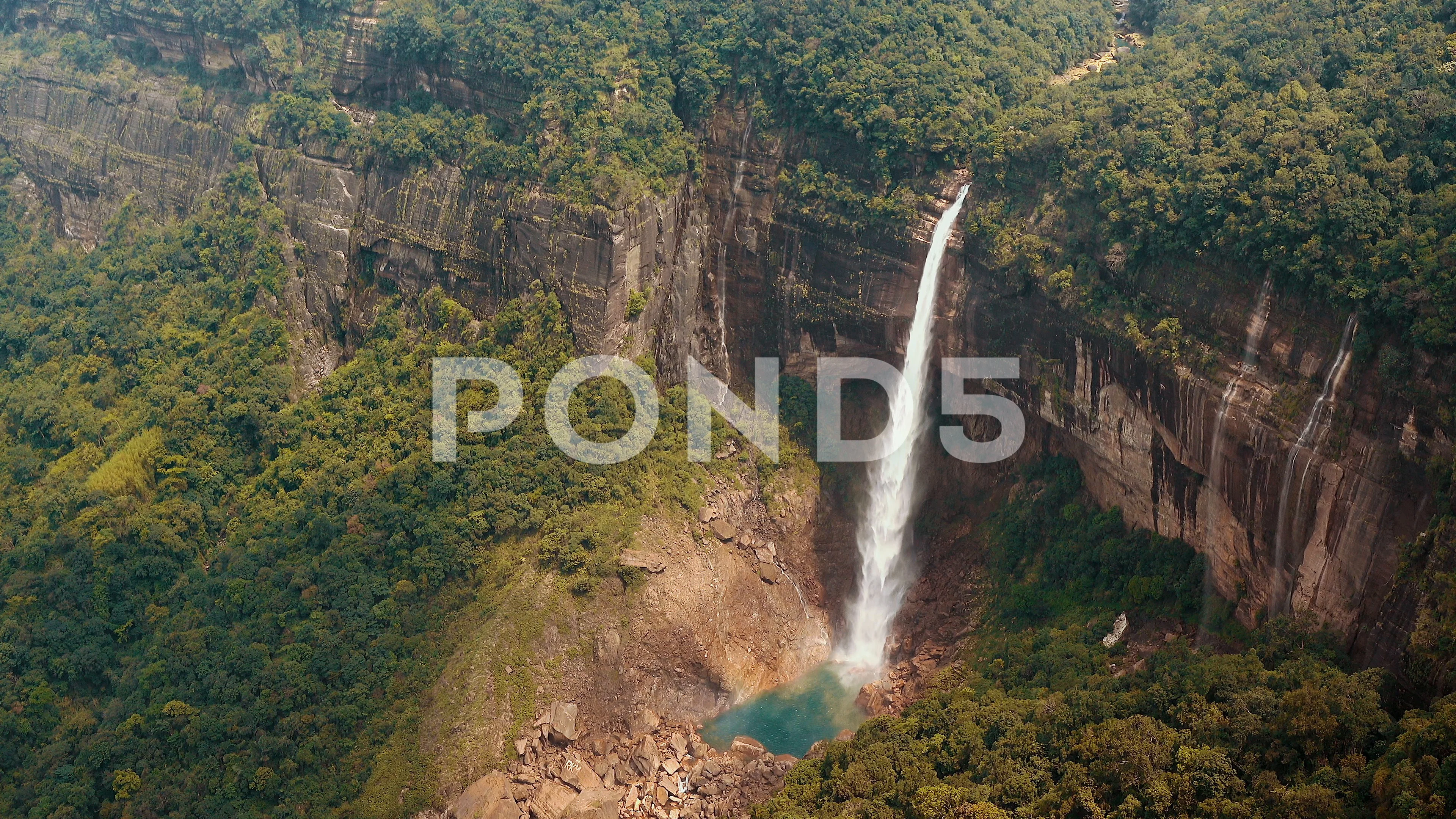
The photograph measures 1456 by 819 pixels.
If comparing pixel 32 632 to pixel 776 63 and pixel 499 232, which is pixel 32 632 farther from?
pixel 776 63

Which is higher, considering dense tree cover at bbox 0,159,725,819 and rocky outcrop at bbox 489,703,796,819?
dense tree cover at bbox 0,159,725,819

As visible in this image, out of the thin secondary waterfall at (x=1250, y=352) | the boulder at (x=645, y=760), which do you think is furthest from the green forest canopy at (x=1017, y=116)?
the boulder at (x=645, y=760)

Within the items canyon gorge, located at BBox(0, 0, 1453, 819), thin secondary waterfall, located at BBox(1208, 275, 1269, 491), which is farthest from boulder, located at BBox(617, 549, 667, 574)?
thin secondary waterfall, located at BBox(1208, 275, 1269, 491)

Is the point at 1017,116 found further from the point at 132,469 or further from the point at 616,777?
the point at 132,469

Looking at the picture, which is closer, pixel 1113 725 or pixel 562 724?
pixel 1113 725

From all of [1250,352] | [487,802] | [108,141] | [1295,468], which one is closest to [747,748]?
[487,802]

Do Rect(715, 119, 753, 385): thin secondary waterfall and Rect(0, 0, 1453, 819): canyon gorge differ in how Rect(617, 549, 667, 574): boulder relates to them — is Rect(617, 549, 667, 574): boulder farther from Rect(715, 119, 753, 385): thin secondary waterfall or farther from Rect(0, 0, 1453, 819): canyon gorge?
Rect(715, 119, 753, 385): thin secondary waterfall

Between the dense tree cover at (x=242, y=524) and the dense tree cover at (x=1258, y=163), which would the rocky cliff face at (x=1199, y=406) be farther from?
the dense tree cover at (x=242, y=524)
